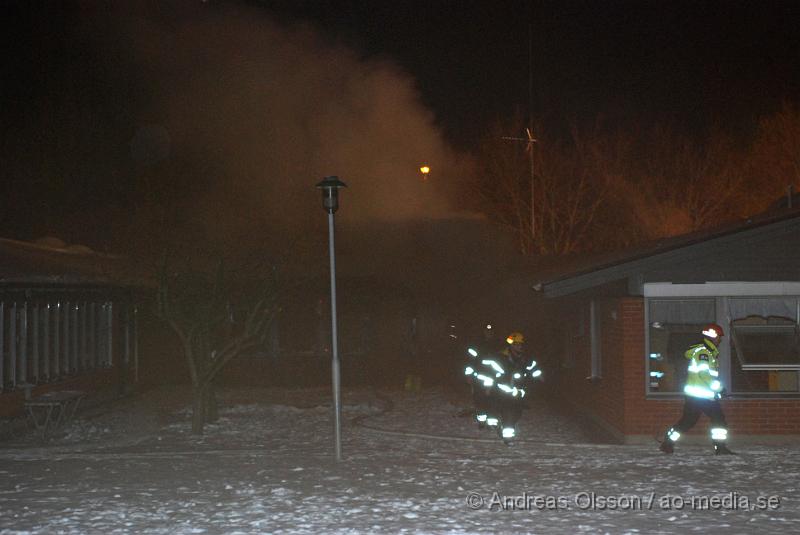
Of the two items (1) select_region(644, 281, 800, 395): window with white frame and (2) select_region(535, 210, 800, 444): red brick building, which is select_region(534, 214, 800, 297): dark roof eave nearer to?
(2) select_region(535, 210, 800, 444): red brick building

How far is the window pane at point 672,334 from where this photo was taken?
1278 centimetres

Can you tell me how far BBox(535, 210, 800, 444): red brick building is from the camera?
12.4m

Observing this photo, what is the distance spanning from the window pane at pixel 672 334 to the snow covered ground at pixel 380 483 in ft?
3.13

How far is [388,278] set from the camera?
2369 cm

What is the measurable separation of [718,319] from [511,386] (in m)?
2.71

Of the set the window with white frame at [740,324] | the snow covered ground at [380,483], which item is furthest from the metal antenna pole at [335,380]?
the window with white frame at [740,324]

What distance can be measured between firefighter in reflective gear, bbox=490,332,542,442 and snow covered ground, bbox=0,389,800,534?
308 mm

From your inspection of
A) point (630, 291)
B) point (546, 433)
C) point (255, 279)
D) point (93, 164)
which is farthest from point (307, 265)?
point (93, 164)

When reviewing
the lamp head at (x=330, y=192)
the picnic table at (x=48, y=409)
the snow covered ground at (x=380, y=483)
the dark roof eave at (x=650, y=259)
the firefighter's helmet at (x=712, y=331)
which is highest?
the lamp head at (x=330, y=192)

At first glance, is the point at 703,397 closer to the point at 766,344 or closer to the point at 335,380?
the point at 766,344

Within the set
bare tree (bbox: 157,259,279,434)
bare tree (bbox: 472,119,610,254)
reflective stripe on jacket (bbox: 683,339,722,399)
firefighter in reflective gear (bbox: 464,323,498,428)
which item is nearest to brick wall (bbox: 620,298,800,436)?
reflective stripe on jacket (bbox: 683,339,722,399)

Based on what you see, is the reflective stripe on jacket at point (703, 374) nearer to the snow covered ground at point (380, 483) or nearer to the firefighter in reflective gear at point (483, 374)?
the snow covered ground at point (380, 483)

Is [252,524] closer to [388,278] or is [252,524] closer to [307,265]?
[307,265]

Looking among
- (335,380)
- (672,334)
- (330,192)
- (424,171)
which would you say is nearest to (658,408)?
(672,334)
